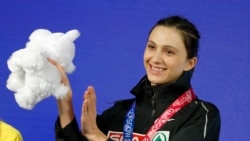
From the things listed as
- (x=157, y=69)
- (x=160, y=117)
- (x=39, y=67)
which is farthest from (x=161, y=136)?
(x=39, y=67)

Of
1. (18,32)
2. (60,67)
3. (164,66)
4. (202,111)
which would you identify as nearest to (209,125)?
(202,111)

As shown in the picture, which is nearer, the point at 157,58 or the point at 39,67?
the point at 39,67

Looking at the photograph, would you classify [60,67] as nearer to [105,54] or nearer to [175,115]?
[175,115]

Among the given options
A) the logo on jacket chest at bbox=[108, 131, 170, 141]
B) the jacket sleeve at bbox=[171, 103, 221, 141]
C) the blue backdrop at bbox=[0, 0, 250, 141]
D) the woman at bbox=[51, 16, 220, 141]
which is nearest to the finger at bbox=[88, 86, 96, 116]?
the woman at bbox=[51, 16, 220, 141]

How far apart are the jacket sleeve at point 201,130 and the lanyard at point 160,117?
0.19 feet

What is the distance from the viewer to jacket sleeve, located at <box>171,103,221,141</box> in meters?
1.33

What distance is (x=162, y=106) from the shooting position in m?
1.44

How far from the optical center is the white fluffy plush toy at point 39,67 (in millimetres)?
1299

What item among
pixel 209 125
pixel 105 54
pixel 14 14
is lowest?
pixel 209 125

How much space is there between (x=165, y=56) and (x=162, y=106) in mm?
144

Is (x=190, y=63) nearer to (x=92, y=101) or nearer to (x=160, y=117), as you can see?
(x=160, y=117)

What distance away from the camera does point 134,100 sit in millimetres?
1519

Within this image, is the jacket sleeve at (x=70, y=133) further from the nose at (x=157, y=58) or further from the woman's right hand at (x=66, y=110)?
the nose at (x=157, y=58)

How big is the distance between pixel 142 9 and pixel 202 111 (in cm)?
108
